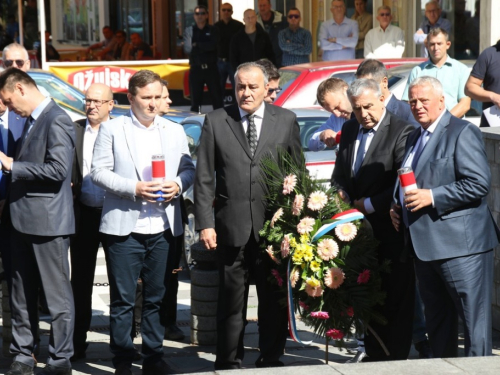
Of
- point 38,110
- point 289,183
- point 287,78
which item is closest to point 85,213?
point 38,110

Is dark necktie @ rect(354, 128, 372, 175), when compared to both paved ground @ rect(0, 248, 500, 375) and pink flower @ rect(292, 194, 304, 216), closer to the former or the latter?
pink flower @ rect(292, 194, 304, 216)

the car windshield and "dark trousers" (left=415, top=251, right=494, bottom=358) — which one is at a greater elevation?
the car windshield

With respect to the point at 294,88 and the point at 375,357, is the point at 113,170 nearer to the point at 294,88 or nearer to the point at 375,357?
the point at 375,357

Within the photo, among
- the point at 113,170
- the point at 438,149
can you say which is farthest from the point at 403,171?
the point at 113,170

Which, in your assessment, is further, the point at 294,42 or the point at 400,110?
the point at 294,42

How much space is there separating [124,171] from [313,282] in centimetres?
151

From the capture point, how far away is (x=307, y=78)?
496 inches

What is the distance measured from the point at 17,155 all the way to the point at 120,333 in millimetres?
1389

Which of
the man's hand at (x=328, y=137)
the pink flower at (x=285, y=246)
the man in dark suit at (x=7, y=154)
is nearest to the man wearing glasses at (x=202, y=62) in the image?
the man's hand at (x=328, y=137)

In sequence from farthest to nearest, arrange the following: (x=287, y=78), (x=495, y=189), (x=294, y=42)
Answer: (x=294, y=42) < (x=287, y=78) < (x=495, y=189)

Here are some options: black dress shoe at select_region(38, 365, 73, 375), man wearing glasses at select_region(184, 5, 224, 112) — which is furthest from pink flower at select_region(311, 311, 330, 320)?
man wearing glasses at select_region(184, 5, 224, 112)

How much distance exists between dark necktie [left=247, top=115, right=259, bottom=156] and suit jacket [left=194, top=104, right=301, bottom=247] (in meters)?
0.04

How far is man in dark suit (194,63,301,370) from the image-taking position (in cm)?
650

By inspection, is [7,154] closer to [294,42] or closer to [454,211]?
[454,211]
